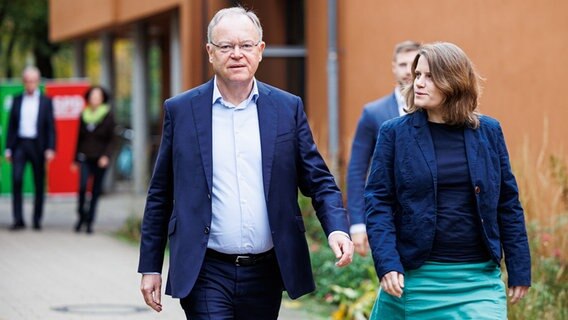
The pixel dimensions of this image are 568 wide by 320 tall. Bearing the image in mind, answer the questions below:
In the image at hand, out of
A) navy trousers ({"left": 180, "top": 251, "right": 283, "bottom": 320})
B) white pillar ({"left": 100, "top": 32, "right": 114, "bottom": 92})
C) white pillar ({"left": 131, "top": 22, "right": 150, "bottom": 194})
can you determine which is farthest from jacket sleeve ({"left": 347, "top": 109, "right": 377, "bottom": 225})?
white pillar ({"left": 100, "top": 32, "right": 114, "bottom": 92})

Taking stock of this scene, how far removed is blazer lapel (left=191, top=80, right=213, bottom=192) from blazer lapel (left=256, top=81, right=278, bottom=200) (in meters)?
0.21

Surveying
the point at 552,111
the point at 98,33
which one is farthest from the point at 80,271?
the point at 98,33

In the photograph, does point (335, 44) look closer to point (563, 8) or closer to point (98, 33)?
point (563, 8)

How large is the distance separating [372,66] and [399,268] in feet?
32.1

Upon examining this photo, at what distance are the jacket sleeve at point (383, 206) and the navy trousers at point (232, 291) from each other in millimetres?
505

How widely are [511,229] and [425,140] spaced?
54 cm

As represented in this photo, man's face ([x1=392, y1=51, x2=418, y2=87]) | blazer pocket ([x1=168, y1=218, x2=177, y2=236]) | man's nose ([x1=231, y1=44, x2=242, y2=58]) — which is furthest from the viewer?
man's face ([x1=392, y1=51, x2=418, y2=87])

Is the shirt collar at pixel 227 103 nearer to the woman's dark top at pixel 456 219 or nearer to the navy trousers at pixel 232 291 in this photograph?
the navy trousers at pixel 232 291

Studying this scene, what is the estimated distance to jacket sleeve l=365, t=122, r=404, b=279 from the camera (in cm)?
504

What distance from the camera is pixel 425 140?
201 inches

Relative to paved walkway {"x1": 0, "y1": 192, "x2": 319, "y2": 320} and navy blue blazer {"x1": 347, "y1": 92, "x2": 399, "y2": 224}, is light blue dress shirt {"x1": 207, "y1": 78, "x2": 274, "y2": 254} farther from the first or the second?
paved walkway {"x1": 0, "y1": 192, "x2": 319, "y2": 320}

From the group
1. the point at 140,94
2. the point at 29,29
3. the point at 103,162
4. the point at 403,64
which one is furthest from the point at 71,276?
the point at 29,29

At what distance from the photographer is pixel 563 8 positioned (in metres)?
11.3

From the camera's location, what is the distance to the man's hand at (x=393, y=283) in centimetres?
498
